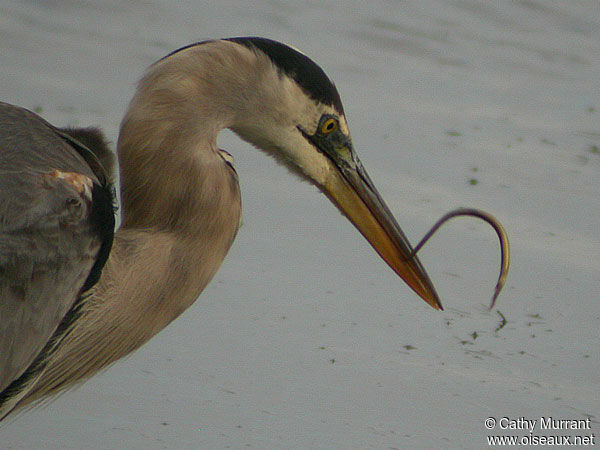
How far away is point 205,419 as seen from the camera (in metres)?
2.67

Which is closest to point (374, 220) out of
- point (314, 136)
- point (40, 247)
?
point (314, 136)

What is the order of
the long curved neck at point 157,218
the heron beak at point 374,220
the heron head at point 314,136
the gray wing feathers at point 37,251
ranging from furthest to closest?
1. the heron beak at point 374,220
2. the heron head at point 314,136
3. the long curved neck at point 157,218
4. the gray wing feathers at point 37,251

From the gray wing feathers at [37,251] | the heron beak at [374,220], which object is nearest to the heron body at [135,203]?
the gray wing feathers at [37,251]

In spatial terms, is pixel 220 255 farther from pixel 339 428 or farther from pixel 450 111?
pixel 450 111

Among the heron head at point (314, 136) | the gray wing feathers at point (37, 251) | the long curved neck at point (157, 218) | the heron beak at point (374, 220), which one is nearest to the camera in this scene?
the gray wing feathers at point (37, 251)

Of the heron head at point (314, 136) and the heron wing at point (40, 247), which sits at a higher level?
the heron head at point (314, 136)

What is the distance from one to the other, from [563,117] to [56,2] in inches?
119

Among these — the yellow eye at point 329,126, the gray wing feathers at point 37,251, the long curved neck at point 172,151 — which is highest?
the yellow eye at point 329,126

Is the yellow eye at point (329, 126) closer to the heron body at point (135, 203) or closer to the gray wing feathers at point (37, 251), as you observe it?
the heron body at point (135, 203)

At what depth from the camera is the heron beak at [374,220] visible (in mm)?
2539

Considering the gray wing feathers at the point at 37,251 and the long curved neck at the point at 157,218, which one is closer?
the gray wing feathers at the point at 37,251

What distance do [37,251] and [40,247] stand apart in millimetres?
10

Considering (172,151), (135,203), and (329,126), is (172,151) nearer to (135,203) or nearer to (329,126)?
(135,203)

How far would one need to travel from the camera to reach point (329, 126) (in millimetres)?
2441
